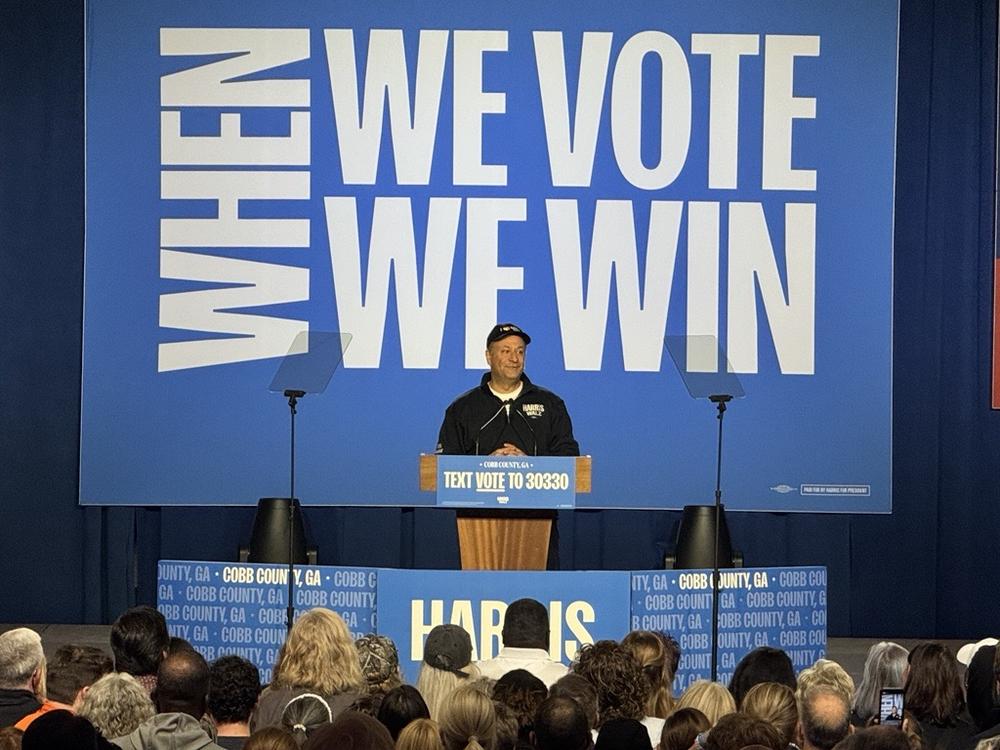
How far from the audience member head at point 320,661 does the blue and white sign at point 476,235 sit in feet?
15.3

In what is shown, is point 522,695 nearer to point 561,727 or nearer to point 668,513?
point 561,727

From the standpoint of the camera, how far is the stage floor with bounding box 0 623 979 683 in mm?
9188

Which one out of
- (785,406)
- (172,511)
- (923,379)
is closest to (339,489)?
(172,511)

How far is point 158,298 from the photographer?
31.7ft

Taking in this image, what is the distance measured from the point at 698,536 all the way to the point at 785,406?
1194 mm

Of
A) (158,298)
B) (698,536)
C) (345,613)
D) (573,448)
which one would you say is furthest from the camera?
(158,298)

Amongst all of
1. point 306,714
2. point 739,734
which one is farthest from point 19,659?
point 739,734

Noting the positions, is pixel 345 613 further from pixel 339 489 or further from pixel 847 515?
pixel 847 515

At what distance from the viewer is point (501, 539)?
691 centimetres

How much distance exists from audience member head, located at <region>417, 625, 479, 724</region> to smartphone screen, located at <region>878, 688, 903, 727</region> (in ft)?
4.71

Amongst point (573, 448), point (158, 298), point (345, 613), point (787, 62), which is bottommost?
point (345, 613)

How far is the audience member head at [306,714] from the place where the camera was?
13.9ft

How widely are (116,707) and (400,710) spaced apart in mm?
761

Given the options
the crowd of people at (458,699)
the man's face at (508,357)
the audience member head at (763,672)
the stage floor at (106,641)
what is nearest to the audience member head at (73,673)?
the crowd of people at (458,699)
